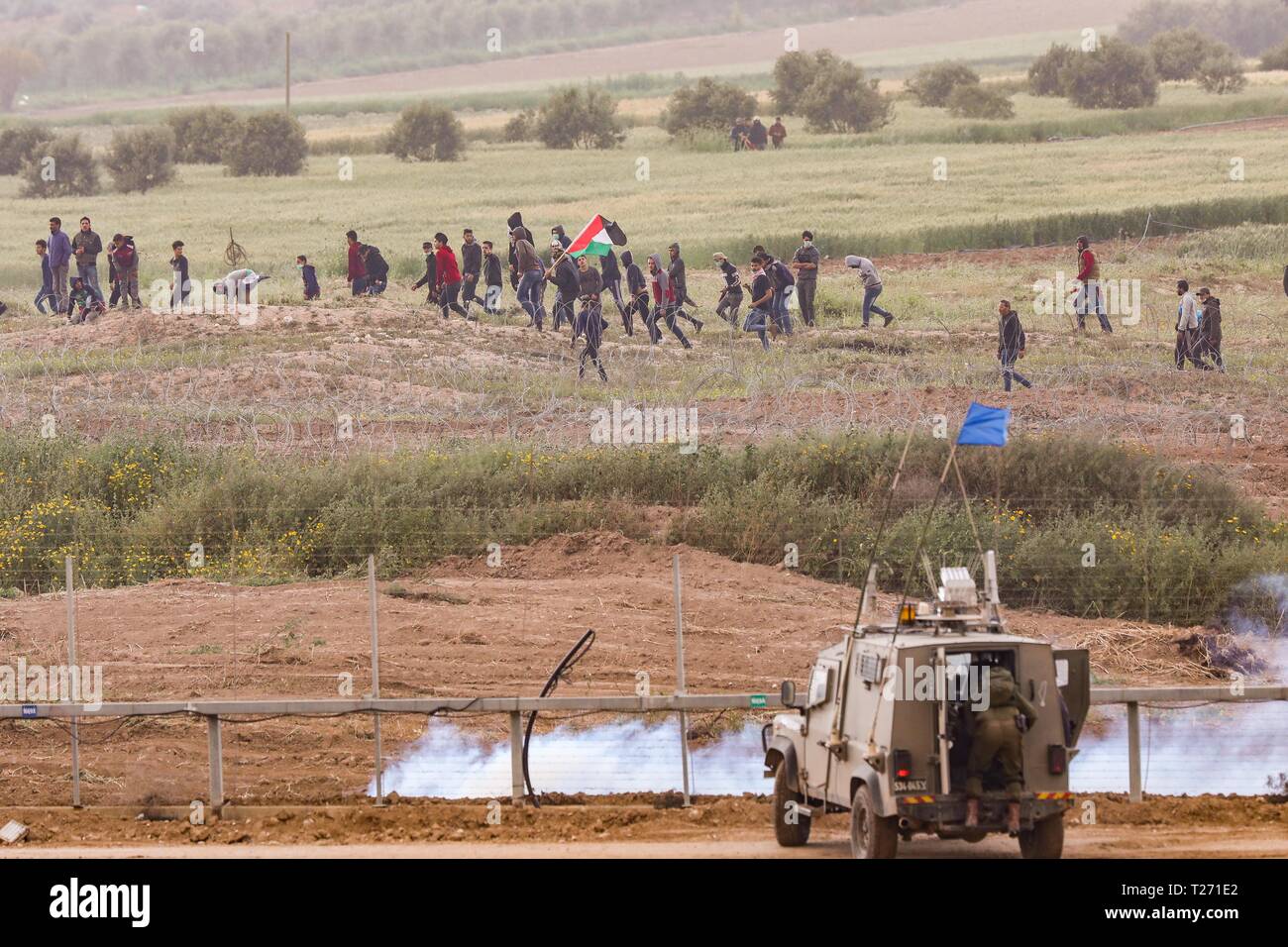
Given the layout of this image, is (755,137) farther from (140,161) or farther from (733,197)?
(140,161)

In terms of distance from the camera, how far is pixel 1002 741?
11.8m

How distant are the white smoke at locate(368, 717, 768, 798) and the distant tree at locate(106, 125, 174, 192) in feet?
172

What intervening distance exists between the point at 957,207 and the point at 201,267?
20.1 meters

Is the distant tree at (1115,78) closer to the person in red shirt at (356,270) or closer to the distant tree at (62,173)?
the distant tree at (62,173)

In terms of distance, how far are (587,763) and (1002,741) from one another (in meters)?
5.76

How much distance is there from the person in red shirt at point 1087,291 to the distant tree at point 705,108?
3744 cm

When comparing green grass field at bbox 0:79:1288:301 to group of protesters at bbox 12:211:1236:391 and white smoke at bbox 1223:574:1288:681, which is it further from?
white smoke at bbox 1223:574:1288:681

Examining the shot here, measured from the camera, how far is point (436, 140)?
242 feet

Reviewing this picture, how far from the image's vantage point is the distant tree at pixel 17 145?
73812 mm

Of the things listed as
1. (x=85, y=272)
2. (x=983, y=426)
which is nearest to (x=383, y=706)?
(x=983, y=426)

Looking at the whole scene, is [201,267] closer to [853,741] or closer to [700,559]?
[700,559]

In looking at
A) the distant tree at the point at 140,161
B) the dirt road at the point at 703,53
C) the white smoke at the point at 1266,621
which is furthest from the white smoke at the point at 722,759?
the dirt road at the point at 703,53

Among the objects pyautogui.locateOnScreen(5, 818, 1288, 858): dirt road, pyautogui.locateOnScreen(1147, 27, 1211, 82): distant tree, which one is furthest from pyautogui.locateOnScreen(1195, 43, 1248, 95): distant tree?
pyautogui.locateOnScreen(5, 818, 1288, 858): dirt road

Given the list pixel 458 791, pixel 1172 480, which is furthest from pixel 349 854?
pixel 1172 480
